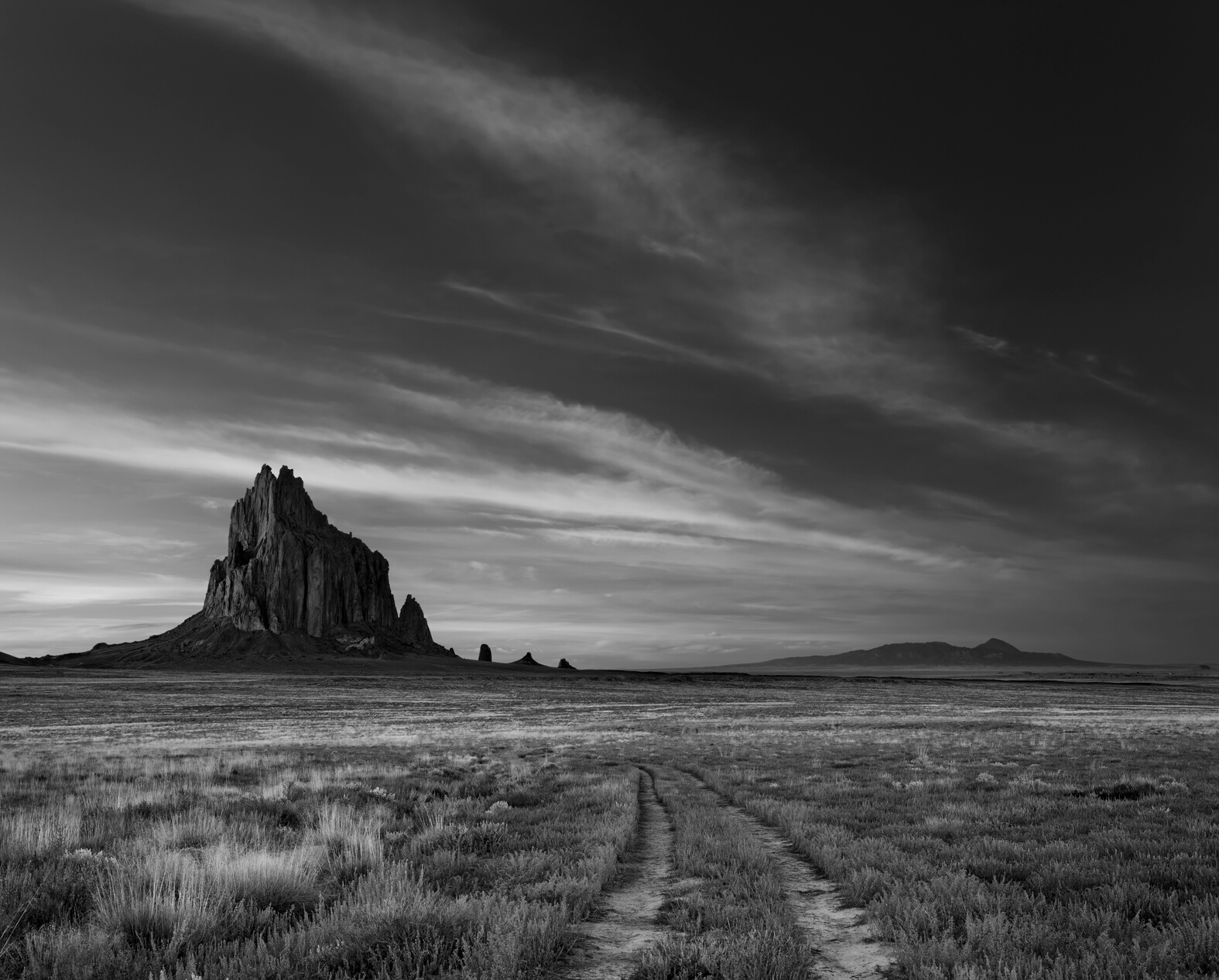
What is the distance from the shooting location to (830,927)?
23.2 ft

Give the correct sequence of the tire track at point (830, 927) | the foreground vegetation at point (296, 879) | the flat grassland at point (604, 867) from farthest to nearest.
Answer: the tire track at point (830, 927), the flat grassland at point (604, 867), the foreground vegetation at point (296, 879)

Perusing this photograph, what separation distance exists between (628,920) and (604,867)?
5.22 ft

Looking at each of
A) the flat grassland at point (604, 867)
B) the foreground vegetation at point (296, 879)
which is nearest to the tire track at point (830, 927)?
the flat grassland at point (604, 867)

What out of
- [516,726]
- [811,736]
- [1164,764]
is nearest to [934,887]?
[1164,764]

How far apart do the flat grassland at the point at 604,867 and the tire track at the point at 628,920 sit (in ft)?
0.16

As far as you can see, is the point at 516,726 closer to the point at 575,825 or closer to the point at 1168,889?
the point at 575,825

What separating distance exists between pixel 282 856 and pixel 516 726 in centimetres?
3896

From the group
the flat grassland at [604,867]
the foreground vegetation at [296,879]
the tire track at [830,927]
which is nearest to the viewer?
the foreground vegetation at [296,879]

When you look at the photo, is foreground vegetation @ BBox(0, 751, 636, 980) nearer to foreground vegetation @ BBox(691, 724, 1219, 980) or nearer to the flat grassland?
the flat grassland

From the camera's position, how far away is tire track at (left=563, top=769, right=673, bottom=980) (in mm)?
6039

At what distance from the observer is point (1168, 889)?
781 cm

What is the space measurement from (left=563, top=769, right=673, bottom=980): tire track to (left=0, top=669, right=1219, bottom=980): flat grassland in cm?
5

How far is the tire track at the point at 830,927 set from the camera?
603 cm

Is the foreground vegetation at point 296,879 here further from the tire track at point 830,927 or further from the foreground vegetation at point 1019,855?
the foreground vegetation at point 1019,855
